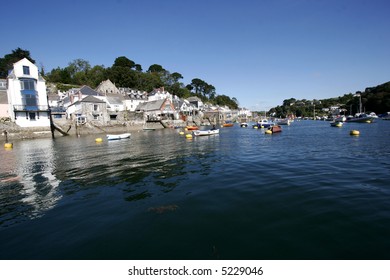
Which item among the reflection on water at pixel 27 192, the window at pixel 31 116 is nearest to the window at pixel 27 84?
the window at pixel 31 116

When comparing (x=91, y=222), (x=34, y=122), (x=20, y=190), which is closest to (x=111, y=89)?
(x=34, y=122)

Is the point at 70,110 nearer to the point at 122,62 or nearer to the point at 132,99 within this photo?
the point at 132,99

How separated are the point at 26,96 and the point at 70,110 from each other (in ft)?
60.5

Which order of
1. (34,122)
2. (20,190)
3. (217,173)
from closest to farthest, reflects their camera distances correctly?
(20,190) < (217,173) < (34,122)

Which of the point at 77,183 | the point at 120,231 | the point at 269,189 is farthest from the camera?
the point at 77,183

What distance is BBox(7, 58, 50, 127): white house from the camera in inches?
2048

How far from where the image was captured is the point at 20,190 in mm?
12445

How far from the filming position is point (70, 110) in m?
72.2

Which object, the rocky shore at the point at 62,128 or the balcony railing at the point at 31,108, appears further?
the balcony railing at the point at 31,108

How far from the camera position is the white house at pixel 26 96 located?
171ft

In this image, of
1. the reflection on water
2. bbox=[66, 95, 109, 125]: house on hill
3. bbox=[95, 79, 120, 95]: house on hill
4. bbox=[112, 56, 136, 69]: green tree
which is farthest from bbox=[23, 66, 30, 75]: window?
bbox=[112, 56, 136, 69]: green tree

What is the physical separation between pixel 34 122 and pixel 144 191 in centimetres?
5927

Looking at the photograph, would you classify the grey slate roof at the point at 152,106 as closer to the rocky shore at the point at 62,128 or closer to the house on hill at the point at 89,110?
the rocky shore at the point at 62,128

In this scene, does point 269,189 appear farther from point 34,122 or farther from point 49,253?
point 34,122
